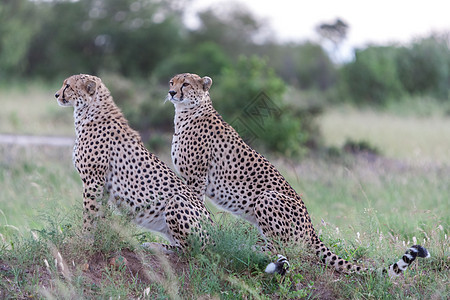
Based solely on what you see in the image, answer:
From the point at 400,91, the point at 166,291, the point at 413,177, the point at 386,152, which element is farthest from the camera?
the point at 400,91

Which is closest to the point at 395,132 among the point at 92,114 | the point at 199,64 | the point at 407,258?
the point at 199,64

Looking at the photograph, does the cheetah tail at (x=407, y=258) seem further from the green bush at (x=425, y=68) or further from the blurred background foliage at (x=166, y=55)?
the green bush at (x=425, y=68)

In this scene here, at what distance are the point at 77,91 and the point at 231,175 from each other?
1.34m

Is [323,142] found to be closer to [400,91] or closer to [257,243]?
[257,243]

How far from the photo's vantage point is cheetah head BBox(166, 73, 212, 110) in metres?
4.57

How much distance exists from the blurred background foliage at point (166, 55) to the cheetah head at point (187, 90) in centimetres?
893

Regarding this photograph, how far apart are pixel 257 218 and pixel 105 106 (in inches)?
56.8

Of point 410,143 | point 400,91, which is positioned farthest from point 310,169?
point 400,91

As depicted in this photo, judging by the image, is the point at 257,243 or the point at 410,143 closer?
the point at 257,243

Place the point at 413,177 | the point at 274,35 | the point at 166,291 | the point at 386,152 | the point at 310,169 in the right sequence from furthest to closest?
A: the point at 274,35
the point at 386,152
the point at 310,169
the point at 413,177
the point at 166,291

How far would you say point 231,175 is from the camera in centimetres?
456

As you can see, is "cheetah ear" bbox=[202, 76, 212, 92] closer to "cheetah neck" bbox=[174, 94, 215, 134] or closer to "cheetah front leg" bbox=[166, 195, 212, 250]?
"cheetah neck" bbox=[174, 94, 215, 134]

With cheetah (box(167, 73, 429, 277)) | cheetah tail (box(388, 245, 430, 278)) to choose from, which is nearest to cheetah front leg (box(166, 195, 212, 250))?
cheetah (box(167, 73, 429, 277))

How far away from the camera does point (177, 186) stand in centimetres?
423
